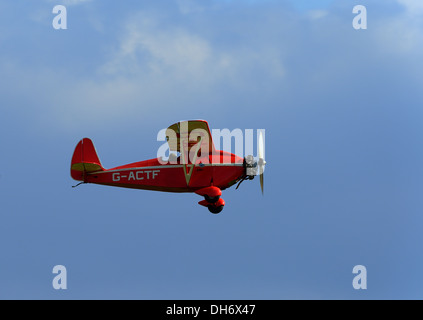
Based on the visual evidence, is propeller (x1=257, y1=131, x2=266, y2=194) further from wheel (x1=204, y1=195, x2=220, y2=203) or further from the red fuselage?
wheel (x1=204, y1=195, x2=220, y2=203)

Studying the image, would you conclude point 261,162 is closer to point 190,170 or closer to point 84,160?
point 190,170

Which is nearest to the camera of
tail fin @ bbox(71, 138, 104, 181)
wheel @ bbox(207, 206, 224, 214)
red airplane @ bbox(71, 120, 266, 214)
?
red airplane @ bbox(71, 120, 266, 214)

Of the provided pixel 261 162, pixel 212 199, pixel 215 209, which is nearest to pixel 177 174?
pixel 212 199

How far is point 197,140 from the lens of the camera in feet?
221

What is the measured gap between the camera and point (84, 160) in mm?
69000

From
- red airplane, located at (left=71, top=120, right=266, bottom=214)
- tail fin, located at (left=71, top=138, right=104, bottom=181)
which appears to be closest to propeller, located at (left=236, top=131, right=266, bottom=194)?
red airplane, located at (left=71, top=120, right=266, bottom=214)

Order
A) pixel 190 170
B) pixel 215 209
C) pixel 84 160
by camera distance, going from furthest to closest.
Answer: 1. pixel 84 160
2. pixel 215 209
3. pixel 190 170

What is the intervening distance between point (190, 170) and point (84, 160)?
19.0 feet

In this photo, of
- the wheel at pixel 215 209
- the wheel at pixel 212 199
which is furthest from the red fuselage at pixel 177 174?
the wheel at pixel 215 209

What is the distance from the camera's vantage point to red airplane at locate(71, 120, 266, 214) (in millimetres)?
67562
